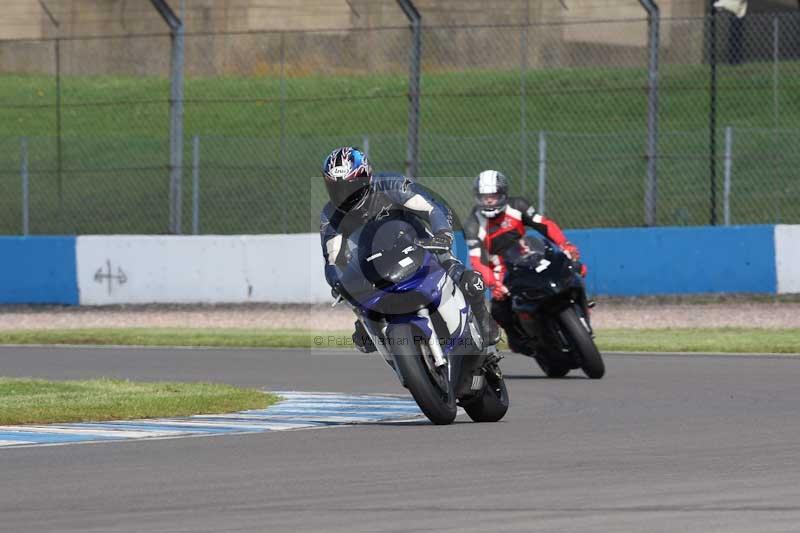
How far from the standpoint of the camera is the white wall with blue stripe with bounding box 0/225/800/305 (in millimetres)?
21734

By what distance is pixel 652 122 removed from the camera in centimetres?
2297

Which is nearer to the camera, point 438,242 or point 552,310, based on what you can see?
point 438,242

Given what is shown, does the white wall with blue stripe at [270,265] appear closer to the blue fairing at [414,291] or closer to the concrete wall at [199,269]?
the concrete wall at [199,269]

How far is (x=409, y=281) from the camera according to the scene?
10.4 m

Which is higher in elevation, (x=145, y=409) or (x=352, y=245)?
(x=352, y=245)

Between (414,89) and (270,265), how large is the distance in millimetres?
3052

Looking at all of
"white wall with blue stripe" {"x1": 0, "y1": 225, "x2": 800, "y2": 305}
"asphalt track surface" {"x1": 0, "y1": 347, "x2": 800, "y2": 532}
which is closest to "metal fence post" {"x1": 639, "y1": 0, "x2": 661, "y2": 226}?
"white wall with blue stripe" {"x1": 0, "y1": 225, "x2": 800, "y2": 305}

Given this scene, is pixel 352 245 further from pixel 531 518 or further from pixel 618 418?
pixel 531 518

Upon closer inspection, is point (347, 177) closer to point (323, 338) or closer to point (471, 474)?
point (471, 474)

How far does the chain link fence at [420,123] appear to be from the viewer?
96.5ft

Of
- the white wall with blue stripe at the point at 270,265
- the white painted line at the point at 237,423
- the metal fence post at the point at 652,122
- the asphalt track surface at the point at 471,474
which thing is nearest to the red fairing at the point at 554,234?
the asphalt track surface at the point at 471,474

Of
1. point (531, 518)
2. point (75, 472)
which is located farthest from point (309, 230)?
point (531, 518)

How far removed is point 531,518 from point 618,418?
14.2ft

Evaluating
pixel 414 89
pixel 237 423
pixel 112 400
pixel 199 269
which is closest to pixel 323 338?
pixel 199 269
